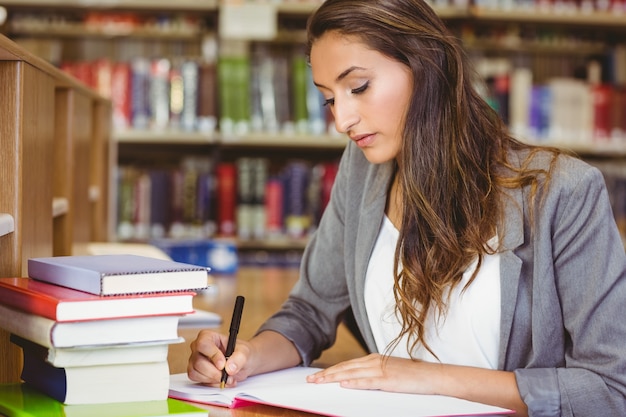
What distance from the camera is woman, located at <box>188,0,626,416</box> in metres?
1.11

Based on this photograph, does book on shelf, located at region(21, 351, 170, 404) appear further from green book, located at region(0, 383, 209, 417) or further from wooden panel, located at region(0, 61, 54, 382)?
wooden panel, located at region(0, 61, 54, 382)

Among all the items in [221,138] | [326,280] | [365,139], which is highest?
[221,138]

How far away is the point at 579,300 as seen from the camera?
1.14 meters

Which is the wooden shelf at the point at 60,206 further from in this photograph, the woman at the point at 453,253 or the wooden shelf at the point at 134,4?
the wooden shelf at the point at 134,4

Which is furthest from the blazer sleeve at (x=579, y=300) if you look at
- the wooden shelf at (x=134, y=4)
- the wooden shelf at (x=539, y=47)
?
the wooden shelf at (x=539, y=47)

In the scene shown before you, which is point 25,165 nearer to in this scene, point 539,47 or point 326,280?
point 326,280

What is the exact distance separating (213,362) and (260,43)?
2.85 metres

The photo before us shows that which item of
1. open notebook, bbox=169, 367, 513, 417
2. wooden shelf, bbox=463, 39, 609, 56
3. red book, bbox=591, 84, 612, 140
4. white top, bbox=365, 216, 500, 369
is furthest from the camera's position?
wooden shelf, bbox=463, 39, 609, 56

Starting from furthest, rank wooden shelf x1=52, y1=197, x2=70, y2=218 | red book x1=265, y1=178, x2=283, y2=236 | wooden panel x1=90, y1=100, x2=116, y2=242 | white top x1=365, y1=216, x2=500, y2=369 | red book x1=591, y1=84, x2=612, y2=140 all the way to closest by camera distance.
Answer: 1. red book x1=591, y1=84, x2=612, y2=140
2. red book x1=265, y1=178, x2=283, y2=236
3. wooden panel x1=90, y1=100, x2=116, y2=242
4. wooden shelf x1=52, y1=197, x2=70, y2=218
5. white top x1=365, y1=216, x2=500, y2=369

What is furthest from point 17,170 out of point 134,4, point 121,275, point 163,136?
point 134,4

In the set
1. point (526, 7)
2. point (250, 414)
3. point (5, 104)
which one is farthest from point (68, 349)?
point (526, 7)

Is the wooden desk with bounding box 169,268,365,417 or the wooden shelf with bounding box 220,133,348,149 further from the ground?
the wooden shelf with bounding box 220,133,348,149

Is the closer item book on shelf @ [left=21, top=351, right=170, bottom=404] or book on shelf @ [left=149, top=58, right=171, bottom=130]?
book on shelf @ [left=21, top=351, right=170, bottom=404]

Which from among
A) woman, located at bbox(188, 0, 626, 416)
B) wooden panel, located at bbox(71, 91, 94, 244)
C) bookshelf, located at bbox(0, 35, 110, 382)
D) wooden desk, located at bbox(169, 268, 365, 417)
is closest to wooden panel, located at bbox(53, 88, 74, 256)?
bookshelf, located at bbox(0, 35, 110, 382)
